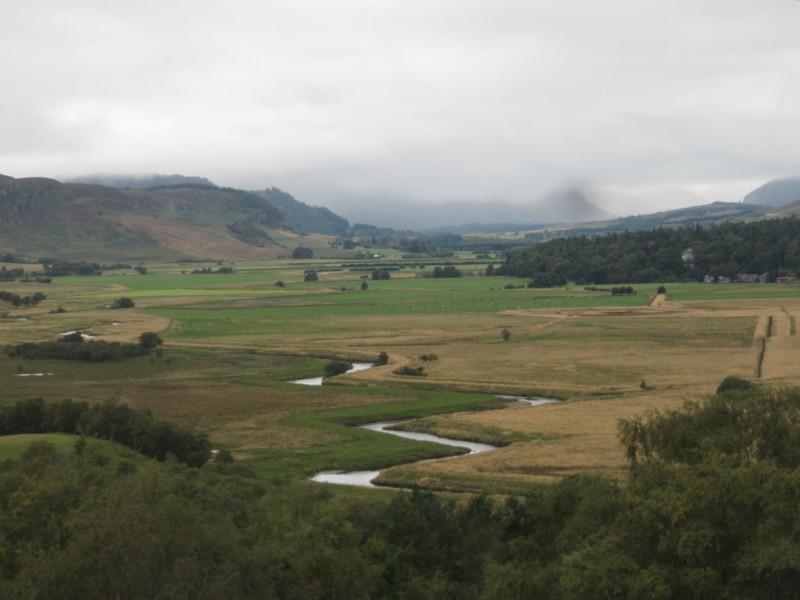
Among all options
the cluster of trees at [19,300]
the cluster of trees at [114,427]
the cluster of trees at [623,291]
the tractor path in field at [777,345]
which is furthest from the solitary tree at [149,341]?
the cluster of trees at [623,291]

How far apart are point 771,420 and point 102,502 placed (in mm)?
23362

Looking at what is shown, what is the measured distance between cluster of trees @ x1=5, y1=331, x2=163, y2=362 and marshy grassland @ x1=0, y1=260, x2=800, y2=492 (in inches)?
83.3

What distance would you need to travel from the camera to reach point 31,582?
21.0 meters

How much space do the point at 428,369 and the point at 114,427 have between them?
40.4m

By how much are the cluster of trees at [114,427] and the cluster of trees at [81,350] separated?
36.6 metres

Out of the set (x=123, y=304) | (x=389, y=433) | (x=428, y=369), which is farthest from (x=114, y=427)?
(x=123, y=304)

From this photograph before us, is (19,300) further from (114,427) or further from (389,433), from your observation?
(114,427)

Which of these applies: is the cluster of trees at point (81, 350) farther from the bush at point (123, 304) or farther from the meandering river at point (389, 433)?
the bush at point (123, 304)

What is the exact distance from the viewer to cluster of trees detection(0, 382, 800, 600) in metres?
22.0

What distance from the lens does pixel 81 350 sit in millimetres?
96938

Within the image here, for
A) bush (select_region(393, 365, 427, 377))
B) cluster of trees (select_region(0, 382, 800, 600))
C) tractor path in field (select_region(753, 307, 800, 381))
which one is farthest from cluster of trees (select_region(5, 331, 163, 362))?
cluster of trees (select_region(0, 382, 800, 600))

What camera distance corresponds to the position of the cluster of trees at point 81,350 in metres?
96.5

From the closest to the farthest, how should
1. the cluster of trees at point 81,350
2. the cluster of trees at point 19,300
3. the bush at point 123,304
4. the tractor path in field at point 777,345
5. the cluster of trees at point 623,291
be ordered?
the tractor path in field at point 777,345
the cluster of trees at point 81,350
the bush at point 123,304
the cluster of trees at point 19,300
the cluster of trees at point 623,291

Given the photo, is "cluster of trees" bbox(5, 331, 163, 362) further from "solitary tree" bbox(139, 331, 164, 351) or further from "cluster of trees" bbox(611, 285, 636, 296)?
"cluster of trees" bbox(611, 285, 636, 296)
